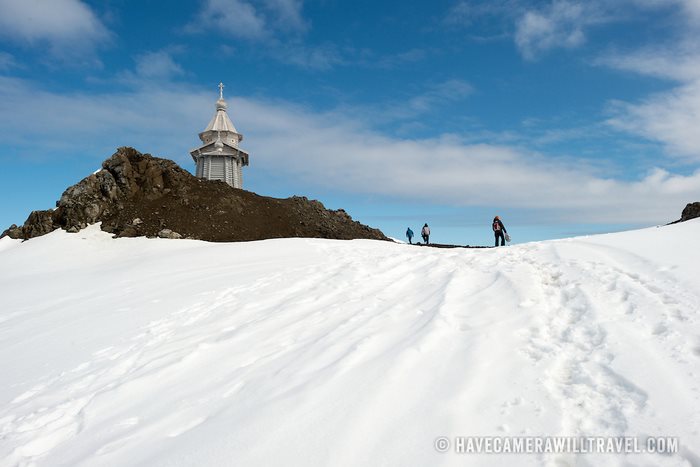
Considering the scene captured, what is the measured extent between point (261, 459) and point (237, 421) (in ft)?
2.07

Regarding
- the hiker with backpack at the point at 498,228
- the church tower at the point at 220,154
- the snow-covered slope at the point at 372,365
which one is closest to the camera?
the snow-covered slope at the point at 372,365

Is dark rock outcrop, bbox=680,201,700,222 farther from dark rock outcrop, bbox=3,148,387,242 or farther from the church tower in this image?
the church tower

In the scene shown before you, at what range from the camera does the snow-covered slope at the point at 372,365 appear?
9.90ft

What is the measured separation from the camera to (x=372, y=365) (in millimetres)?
4164

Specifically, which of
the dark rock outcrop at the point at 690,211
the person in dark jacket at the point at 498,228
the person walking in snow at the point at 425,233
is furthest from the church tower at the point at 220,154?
the dark rock outcrop at the point at 690,211

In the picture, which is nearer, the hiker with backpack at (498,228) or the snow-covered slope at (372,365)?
the snow-covered slope at (372,365)

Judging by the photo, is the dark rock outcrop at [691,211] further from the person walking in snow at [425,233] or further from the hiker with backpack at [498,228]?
the person walking in snow at [425,233]

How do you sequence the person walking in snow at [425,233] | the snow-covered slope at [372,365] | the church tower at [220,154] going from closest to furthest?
the snow-covered slope at [372,365] < the person walking in snow at [425,233] < the church tower at [220,154]

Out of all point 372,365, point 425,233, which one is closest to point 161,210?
point 425,233

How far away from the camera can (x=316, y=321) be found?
6133mm

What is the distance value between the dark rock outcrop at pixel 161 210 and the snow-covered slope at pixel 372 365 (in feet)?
36.5

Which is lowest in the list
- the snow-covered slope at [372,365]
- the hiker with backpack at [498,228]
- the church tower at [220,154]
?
the snow-covered slope at [372,365]

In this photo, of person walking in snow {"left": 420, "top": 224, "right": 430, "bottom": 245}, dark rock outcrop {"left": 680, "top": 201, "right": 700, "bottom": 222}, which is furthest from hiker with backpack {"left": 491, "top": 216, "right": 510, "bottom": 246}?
dark rock outcrop {"left": 680, "top": 201, "right": 700, "bottom": 222}

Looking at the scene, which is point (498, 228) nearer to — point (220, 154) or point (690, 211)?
point (690, 211)
